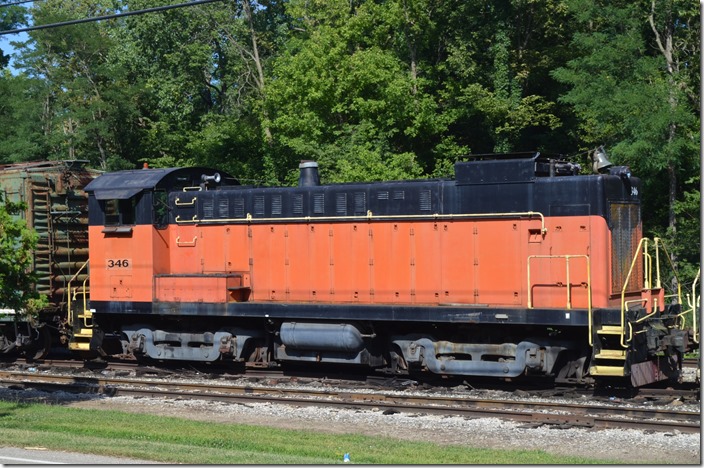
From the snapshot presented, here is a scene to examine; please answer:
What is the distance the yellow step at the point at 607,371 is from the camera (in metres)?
12.3

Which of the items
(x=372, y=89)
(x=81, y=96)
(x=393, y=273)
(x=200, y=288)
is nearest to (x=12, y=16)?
(x=81, y=96)

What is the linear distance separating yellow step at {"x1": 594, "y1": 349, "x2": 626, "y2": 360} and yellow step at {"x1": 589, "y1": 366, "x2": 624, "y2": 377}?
0.17m

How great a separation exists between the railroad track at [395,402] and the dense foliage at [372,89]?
10.1 m

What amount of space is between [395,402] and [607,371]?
3.23 metres

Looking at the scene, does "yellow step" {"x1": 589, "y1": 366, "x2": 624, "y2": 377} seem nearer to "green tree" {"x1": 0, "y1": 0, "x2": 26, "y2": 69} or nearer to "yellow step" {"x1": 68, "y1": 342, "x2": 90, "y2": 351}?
"yellow step" {"x1": 68, "y1": 342, "x2": 90, "y2": 351}

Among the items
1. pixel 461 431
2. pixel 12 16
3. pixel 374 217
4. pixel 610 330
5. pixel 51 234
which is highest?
pixel 12 16

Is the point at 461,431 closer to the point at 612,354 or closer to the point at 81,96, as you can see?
the point at 612,354

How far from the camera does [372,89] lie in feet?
89.8

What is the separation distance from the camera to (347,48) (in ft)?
95.1

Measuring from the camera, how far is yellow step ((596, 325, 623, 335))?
12343 mm

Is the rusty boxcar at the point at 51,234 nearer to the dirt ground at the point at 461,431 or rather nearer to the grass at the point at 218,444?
the dirt ground at the point at 461,431

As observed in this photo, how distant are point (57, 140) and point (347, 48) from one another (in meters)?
11.5

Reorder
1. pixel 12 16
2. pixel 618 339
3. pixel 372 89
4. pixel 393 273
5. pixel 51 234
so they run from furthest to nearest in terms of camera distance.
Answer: pixel 12 16
pixel 372 89
pixel 51 234
pixel 393 273
pixel 618 339

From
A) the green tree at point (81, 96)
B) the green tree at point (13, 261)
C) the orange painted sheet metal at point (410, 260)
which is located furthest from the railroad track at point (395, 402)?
the green tree at point (81, 96)
